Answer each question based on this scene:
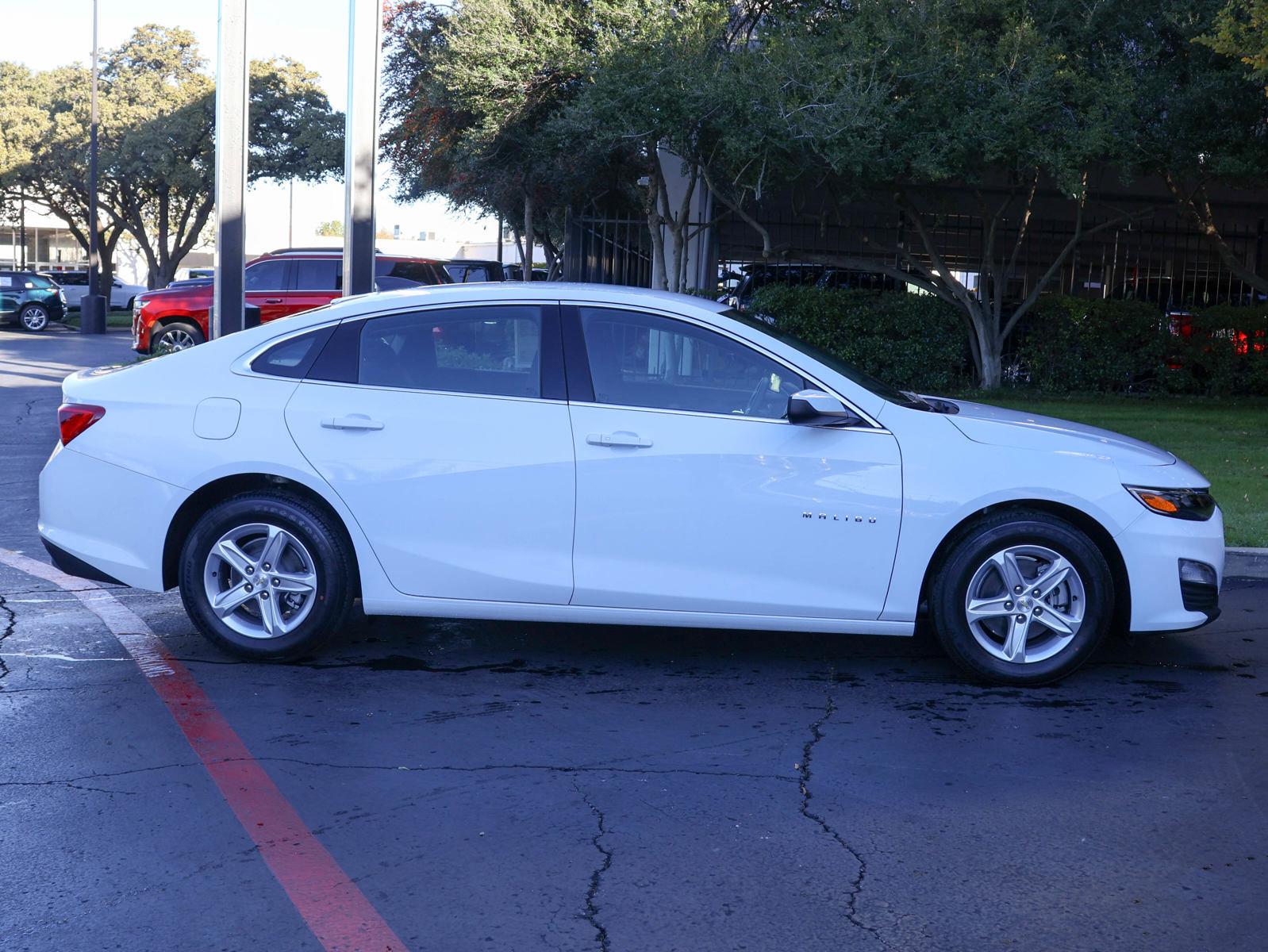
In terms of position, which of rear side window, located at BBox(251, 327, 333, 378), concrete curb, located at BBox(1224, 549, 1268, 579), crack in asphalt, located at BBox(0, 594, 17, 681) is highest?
rear side window, located at BBox(251, 327, 333, 378)

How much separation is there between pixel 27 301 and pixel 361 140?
26907mm

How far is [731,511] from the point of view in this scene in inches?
213

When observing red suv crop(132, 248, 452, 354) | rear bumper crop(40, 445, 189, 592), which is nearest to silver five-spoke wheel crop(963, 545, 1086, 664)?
rear bumper crop(40, 445, 189, 592)

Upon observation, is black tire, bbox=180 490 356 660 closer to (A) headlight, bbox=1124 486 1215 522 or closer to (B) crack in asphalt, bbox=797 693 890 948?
(B) crack in asphalt, bbox=797 693 890 948

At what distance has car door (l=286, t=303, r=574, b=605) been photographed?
549 centimetres

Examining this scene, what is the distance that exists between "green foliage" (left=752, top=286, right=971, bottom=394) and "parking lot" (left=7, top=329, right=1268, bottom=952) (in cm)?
1170

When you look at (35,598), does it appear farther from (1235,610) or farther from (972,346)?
(972,346)

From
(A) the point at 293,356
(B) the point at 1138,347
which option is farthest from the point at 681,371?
(B) the point at 1138,347

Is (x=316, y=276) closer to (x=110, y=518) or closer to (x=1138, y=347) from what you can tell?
(x=1138, y=347)

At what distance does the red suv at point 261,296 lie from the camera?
21062 millimetres

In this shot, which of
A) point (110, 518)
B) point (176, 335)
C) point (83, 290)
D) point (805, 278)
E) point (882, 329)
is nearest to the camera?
point (110, 518)

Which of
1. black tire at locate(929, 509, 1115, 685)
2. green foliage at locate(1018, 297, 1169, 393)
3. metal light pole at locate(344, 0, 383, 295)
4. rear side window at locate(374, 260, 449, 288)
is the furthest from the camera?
rear side window at locate(374, 260, 449, 288)

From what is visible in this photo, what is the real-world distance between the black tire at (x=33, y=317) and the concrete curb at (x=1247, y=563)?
3412 cm

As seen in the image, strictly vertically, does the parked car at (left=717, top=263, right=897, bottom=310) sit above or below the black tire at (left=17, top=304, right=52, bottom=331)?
above
